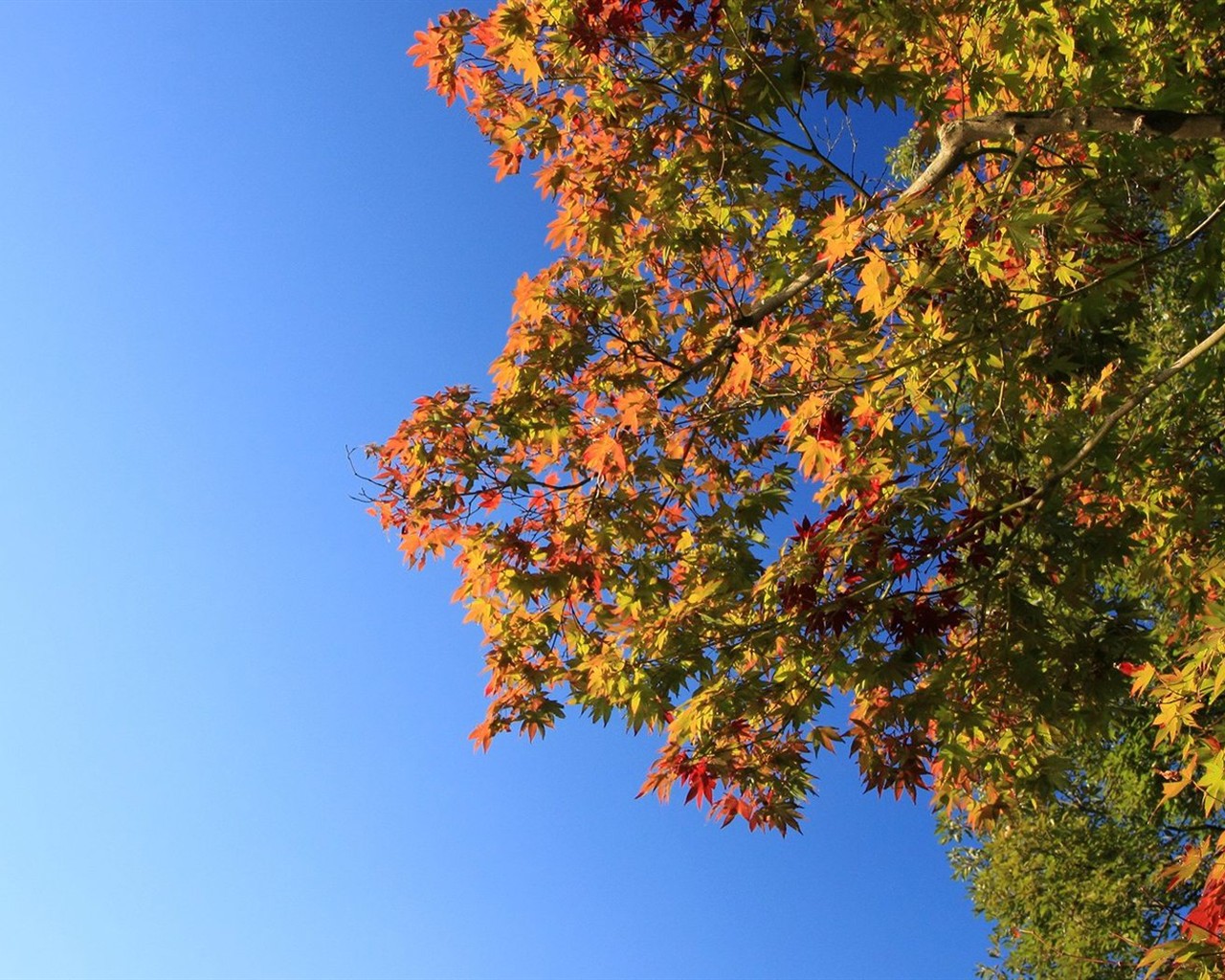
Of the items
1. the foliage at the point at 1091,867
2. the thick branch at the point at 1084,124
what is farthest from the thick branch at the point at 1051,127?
the foliage at the point at 1091,867

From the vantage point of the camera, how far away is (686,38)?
553 centimetres

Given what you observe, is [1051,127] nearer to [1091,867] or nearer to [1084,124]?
[1084,124]

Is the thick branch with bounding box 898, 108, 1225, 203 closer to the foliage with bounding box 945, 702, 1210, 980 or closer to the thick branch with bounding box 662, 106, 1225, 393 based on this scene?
the thick branch with bounding box 662, 106, 1225, 393

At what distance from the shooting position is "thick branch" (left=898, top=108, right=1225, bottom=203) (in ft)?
16.1

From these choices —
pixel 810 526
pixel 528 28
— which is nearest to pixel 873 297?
Result: pixel 810 526

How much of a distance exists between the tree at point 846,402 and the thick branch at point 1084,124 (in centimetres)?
1

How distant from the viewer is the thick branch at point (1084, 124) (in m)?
4.89

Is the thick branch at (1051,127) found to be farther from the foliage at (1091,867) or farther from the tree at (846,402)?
the foliage at (1091,867)

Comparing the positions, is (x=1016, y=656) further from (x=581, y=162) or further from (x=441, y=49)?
(x=441, y=49)

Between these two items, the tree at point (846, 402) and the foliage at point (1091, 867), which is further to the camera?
the foliage at point (1091, 867)

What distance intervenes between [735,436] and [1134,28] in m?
3.43

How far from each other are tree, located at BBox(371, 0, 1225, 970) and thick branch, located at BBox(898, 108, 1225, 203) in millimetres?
15

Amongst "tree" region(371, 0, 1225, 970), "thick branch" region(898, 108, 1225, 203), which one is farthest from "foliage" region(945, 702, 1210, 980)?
"thick branch" region(898, 108, 1225, 203)

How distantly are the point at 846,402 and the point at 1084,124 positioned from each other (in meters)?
1.59
